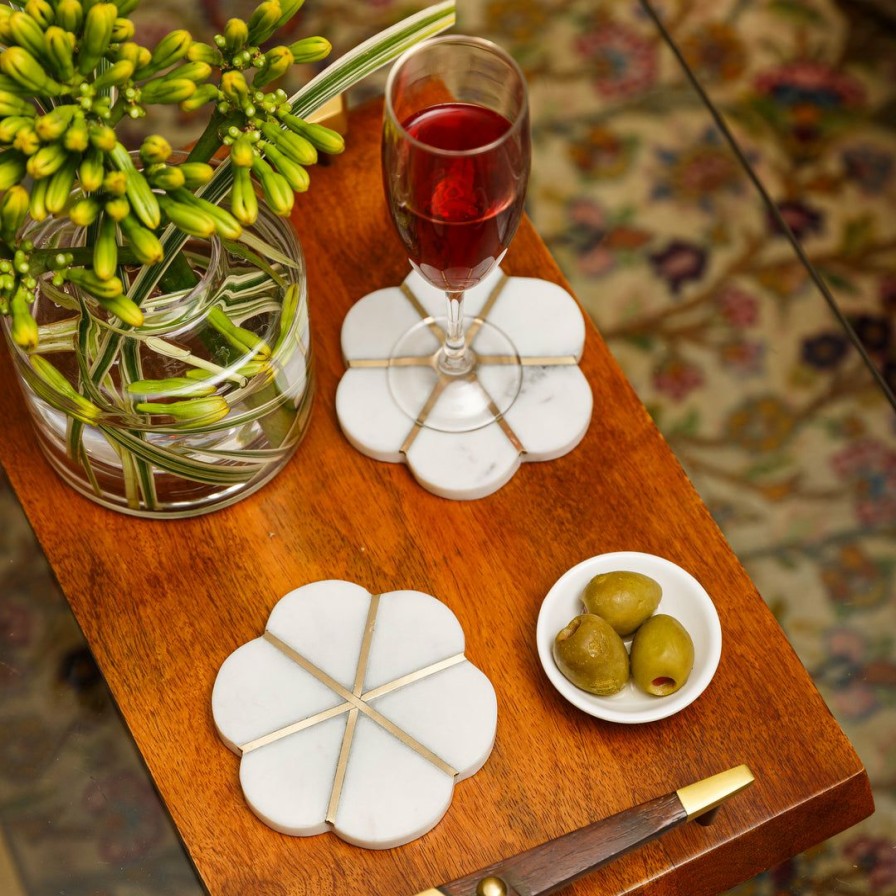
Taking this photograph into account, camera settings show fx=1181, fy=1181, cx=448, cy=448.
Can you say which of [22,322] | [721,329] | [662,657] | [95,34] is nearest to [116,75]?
[95,34]

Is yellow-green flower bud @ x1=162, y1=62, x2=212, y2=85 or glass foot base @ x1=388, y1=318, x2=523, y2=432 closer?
yellow-green flower bud @ x1=162, y1=62, x2=212, y2=85

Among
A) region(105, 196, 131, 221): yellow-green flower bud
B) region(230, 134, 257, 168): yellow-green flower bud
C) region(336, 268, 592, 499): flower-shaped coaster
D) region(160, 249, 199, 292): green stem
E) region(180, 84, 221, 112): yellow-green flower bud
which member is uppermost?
region(180, 84, 221, 112): yellow-green flower bud

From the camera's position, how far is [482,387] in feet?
2.71

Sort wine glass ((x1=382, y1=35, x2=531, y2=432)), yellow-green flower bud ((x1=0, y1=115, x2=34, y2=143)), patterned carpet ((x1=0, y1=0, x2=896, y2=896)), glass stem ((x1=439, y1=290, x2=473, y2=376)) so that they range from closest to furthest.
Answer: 1. yellow-green flower bud ((x1=0, y1=115, x2=34, y2=143))
2. wine glass ((x1=382, y1=35, x2=531, y2=432))
3. glass stem ((x1=439, y1=290, x2=473, y2=376))
4. patterned carpet ((x1=0, y1=0, x2=896, y2=896))

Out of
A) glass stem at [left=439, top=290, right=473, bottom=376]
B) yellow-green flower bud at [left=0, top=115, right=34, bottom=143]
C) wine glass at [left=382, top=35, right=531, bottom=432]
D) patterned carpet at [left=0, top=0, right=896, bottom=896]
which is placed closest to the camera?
yellow-green flower bud at [left=0, top=115, right=34, bottom=143]

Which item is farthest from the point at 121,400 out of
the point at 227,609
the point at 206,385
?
the point at 227,609

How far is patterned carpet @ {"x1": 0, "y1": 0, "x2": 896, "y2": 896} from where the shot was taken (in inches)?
39.0

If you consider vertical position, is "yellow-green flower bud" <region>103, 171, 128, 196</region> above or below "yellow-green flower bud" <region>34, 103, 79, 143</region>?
below

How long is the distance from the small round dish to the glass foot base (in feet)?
0.43

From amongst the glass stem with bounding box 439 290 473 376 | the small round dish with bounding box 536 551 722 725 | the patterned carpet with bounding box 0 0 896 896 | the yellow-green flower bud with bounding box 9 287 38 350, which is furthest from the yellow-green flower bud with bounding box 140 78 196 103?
the patterned carpet with bounding box 0 0 896 896

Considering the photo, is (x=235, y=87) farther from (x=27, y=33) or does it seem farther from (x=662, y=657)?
(x=662, y=657)

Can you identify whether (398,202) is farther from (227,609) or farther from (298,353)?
(227,609)

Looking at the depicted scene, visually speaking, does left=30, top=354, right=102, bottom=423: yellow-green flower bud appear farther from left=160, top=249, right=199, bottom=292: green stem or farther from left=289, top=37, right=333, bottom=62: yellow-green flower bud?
left=289, top=37, right=333, bottom=62: yellow-green flower bud

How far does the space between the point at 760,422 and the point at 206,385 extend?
29.3 inches
